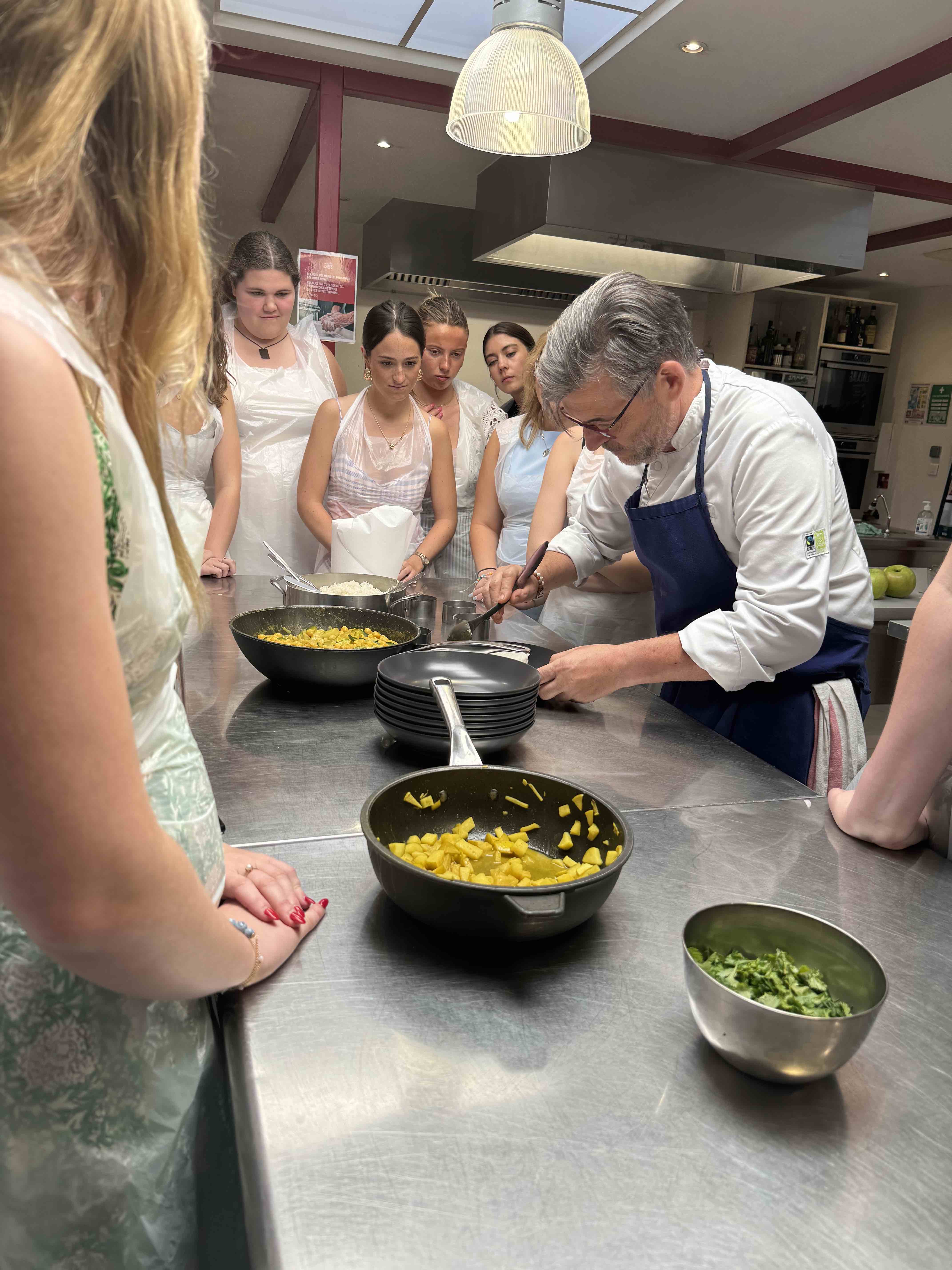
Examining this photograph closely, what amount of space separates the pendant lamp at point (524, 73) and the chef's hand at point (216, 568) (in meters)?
1.39

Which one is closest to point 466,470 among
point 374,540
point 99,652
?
point 374,540

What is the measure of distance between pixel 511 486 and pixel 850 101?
243 centimetres

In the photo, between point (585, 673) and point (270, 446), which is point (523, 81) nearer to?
point (585, 673)

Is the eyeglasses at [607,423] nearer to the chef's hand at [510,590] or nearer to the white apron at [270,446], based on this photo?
the chef's hand at [510,590]

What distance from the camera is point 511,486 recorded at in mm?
3182

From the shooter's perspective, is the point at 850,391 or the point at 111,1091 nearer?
the point at 111,1091

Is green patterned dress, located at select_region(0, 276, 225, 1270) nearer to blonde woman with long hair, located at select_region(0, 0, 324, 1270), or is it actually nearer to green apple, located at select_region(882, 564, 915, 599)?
blonde woman with long hair, located at select_region(0, 0, 324, 1270)

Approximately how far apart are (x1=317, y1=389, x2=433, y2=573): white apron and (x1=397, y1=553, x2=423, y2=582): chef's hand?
41 centimetres

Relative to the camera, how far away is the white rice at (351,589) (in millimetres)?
2121

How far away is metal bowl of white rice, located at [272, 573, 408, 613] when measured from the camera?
1939 mm

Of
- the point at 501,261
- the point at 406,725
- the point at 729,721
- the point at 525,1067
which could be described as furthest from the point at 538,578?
the point at 501,261

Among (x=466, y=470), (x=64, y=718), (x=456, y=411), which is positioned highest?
(x=456, y=411)

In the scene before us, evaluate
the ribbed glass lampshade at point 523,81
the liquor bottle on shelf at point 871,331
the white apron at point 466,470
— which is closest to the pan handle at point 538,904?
the ribbed glass lampshade at point 523,81

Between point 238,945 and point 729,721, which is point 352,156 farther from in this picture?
point 238,945
